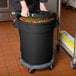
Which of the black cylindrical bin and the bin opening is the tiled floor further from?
the bin opening

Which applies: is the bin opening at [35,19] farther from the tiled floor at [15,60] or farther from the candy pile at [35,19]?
the tiled floor at [15,60]

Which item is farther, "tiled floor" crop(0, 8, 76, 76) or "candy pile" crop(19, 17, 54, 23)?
"tiled floor" crop(0, 8, 76, 76)

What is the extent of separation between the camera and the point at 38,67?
80.2 inches

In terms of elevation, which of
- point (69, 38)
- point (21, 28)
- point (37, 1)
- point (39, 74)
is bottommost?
point (39, 74)

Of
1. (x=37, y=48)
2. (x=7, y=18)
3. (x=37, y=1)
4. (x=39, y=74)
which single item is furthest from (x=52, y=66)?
(x=7, y=18)

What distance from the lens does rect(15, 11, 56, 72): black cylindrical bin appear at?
1886mm

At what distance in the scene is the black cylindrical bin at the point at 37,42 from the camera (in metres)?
1.89

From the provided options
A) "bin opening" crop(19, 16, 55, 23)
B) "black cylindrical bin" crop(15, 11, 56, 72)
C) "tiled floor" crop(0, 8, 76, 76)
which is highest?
"bin opening" crop(19, 16, 55, 23)

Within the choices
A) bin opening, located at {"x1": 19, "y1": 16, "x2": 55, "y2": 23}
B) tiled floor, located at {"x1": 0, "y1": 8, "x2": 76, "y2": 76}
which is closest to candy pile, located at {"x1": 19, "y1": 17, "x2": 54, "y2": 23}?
bin opening, located at {"x1": 19, "y1": 16, "x2": 55, "y2": 23}

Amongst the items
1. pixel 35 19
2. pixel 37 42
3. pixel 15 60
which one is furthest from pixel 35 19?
pixel 15 60

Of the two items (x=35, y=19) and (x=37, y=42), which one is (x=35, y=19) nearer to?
(x=35, y=19)

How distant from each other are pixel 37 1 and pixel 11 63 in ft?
2.65

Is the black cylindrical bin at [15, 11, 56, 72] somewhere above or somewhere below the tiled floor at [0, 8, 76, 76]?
above

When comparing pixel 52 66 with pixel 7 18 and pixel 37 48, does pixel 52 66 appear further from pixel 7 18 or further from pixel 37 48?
pixel 7 18
